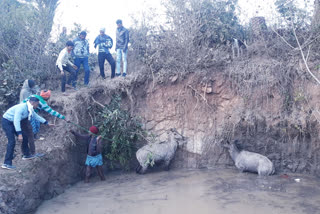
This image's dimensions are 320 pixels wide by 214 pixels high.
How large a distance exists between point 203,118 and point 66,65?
4385 mm

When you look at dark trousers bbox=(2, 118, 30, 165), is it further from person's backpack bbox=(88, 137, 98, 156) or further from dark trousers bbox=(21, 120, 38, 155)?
person's backpack bbox=(88, 137, 98, 156)

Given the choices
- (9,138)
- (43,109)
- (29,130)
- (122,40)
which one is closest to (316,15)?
(122,40)

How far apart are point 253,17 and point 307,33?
175 cm

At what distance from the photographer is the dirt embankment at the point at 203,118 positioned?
8.21m

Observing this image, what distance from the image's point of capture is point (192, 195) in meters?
7.02

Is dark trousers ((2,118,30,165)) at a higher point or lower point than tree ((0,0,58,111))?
lower

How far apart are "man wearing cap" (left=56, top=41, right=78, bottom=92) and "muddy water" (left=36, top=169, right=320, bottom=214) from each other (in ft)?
10.8

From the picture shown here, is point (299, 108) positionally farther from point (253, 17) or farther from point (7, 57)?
point (7, 57)

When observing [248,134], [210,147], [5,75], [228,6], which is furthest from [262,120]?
[5,75]

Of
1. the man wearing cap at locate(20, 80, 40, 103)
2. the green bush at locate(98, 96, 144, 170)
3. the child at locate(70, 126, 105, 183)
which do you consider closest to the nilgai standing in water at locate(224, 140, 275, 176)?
the green bush at locate(98, 96, 144, 170)

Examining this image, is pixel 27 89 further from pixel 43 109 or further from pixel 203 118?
pixel 203 118

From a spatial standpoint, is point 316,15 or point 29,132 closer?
point 29,132

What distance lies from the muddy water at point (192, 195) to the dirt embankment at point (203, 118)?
60cm

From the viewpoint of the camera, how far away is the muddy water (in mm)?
6301
